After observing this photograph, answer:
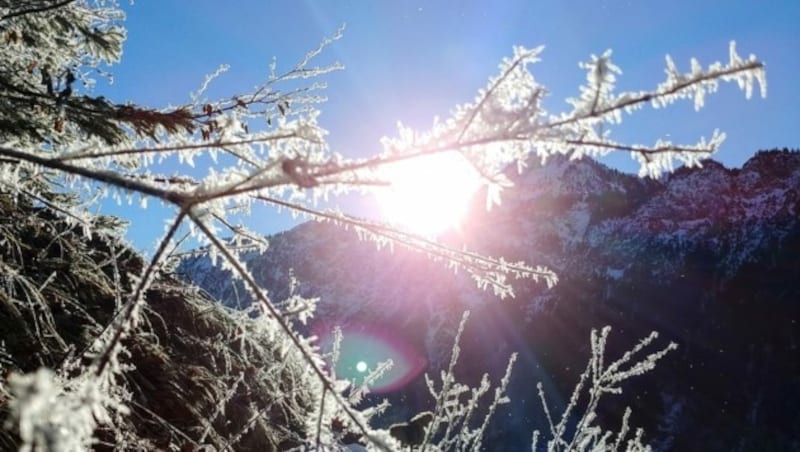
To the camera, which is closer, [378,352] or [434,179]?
[434,179]

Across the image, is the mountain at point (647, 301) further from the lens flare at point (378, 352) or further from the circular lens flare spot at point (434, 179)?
the circular lens flare spot at point (434, 179)

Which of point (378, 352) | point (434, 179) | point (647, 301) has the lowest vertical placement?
point (434, 179)

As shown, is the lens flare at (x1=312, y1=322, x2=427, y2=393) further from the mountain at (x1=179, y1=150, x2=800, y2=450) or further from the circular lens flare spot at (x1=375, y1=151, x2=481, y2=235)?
the circular lens flare spot at (x1=375, y1=151, x2=481, y2=235)

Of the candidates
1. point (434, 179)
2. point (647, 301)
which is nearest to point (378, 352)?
point (647, 301)

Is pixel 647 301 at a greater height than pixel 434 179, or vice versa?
pixel 647 301

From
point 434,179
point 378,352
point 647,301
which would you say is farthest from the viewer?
point 378,352

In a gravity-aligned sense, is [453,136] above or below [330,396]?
above

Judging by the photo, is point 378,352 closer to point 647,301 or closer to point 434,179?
point 647,301

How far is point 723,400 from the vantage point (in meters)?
21.6

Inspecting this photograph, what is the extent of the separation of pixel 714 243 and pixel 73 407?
2780 cm

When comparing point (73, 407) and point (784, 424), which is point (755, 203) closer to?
point (784, 424)

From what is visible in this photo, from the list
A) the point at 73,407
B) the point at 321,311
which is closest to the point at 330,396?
the point at 73,407

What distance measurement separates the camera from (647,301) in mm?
25203

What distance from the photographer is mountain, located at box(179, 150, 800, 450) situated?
2162 centimetres
